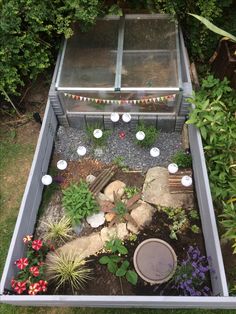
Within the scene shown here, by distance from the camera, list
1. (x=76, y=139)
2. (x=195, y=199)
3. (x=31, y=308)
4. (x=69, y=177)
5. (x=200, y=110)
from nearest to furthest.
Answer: (x=31, y=308), (x=200, y=110), (x=195, y=199), (x=69, y=177), (x=76, y=139)

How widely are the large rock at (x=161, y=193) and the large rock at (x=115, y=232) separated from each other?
511 mm

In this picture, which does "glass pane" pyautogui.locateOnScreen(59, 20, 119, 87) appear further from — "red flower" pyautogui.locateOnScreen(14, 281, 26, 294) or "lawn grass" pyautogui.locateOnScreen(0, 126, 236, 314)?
"red flower" pyautogui.locateOnScreen(14, 281, 26, 294)

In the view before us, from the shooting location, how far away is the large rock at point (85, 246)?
3961 mm

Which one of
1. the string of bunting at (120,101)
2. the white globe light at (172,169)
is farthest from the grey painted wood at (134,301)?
the string of bunting at (120,101)

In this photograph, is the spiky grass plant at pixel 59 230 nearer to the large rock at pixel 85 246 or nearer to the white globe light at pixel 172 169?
the large rock at pixel 85 246

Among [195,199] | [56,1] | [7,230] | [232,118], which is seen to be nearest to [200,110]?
[232,118]

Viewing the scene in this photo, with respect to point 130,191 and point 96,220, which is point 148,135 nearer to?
point 130,191

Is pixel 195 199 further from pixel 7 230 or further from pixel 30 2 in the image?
pixel 30 2

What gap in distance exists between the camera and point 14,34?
4199mm

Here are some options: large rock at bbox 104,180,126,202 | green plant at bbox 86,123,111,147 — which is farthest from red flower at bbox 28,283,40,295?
green plant at bbox 86,123,111,147

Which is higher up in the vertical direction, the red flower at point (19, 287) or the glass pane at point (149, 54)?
the glass pane at point (149, 54)

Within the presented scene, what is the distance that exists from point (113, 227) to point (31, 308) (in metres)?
1.35

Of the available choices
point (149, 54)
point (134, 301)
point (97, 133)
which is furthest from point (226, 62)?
point (134, 301)

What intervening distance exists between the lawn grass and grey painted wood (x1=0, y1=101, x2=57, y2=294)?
0.39m
